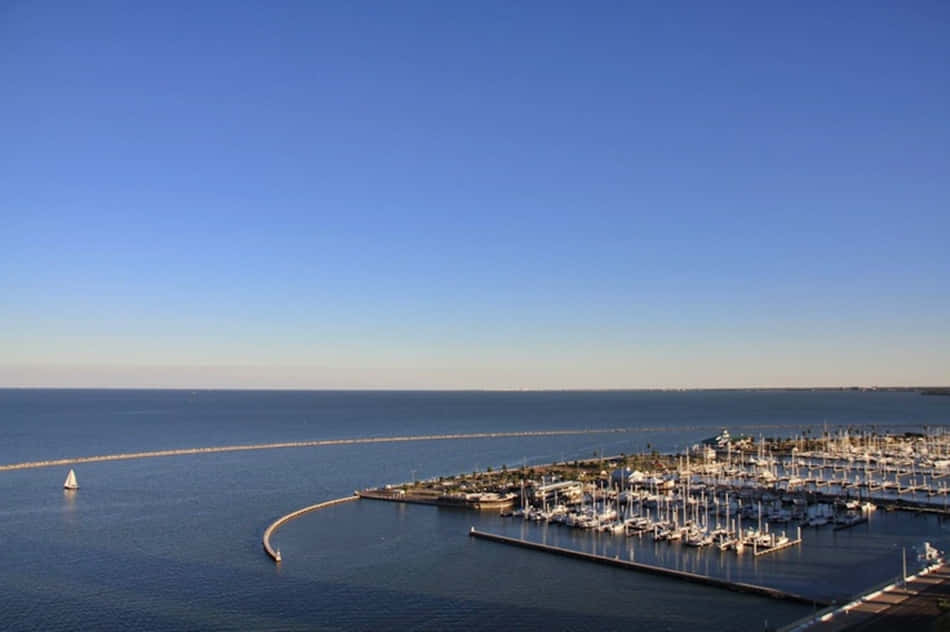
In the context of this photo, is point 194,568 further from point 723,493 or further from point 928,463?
point 928,463

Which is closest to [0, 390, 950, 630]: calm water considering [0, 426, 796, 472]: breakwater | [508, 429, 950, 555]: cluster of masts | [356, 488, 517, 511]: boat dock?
[356, 488, 517, 511]: boat dock

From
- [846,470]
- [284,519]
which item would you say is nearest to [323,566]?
[284,519]

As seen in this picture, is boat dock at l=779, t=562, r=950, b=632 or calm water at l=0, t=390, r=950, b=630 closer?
boat dock at l=779, t=562, r=950, b=632

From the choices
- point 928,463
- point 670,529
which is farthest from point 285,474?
point 928,463

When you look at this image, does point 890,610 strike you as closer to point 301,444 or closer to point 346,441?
point 301,444

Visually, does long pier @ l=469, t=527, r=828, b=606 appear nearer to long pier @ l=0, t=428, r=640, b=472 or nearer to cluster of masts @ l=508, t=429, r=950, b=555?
cluster of masts @ l=508, t=429, r=950, b=555

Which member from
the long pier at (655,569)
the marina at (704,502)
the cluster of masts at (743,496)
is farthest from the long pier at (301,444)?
the long pier at (655,569)
